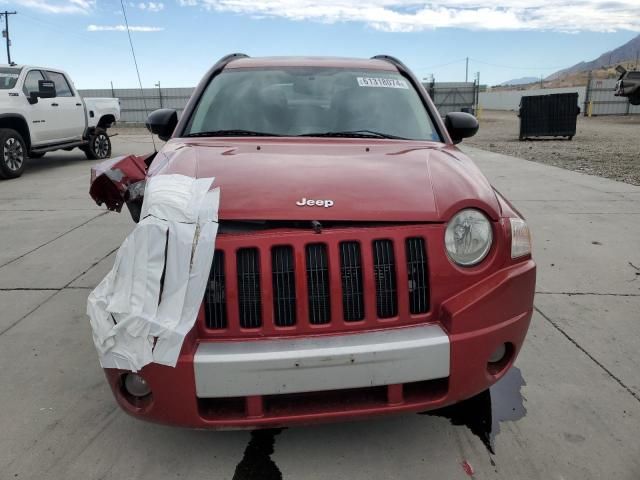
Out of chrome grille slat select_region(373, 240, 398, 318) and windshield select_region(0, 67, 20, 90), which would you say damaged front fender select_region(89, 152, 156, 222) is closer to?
chrome grille slat select_region(373, 240, 398, 318)

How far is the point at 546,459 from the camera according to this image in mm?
2332

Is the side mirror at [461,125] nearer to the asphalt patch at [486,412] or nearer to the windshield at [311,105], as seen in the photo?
the windshield at [311,105]

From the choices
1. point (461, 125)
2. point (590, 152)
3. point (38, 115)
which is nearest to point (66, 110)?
point (38, 115)

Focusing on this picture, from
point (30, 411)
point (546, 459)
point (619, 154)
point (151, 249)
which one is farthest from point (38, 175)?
point (619, 154)

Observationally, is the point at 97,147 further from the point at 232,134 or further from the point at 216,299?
the point at 216,299

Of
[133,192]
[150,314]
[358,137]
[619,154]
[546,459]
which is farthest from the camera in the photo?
[619,154]

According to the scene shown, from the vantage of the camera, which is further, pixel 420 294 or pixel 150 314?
pixel 420 294

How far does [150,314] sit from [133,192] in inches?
35.3

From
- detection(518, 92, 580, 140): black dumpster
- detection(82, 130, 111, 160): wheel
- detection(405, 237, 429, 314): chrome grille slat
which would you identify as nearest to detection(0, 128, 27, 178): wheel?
detection(82, 130, 111, 160): wheel

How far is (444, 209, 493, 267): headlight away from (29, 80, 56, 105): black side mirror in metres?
10.1

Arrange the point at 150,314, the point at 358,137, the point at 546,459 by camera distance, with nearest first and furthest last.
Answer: the point at 150,314 < the point at 546,459 < the point at 358,137

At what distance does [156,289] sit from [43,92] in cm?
982

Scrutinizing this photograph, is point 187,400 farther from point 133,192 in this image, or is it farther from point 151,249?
point 133,192

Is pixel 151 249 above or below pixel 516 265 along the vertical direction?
above
